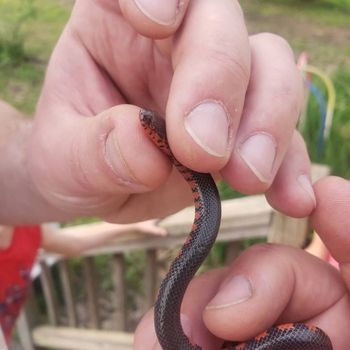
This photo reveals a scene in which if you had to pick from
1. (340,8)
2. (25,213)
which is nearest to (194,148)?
(25,213)

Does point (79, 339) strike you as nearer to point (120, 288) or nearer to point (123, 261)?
point (120, 288)

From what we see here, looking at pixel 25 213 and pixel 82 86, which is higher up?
pixel 82 86

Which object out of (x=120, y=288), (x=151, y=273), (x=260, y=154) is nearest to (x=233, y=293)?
(x=260, y=154)

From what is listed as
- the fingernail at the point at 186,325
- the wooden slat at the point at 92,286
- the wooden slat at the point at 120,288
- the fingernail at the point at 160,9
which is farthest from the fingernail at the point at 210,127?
the wooden slat at the point at 92,286

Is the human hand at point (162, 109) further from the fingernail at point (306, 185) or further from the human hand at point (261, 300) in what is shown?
the human hand at point (261, 300)

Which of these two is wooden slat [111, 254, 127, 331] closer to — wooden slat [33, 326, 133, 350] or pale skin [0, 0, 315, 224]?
wooden slat [33, 326, 133, 350]

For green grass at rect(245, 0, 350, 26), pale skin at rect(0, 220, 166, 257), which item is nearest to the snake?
pale skin at rect(0, 220, 166, 257)

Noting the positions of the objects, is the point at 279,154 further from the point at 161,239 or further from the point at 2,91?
the point at 2,91
